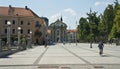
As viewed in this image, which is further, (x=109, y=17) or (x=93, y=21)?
(x=93, y=21)

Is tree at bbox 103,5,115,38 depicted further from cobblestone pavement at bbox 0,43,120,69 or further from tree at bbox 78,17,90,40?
cobblestone pavement at bbox 0,43,120,69

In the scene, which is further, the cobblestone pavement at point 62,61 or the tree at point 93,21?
the tree at point 93,21

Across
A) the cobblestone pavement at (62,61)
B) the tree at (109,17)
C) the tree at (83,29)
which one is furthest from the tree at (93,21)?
the cobblestone pavement at (62,61)

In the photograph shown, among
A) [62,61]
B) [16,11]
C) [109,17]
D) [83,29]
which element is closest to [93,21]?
[83,29]

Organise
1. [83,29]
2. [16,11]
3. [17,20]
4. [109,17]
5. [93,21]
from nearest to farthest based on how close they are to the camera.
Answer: [17,20]
[16,11]
[109,17]
[93,21]
[83,29]

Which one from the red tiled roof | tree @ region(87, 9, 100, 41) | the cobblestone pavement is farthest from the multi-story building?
the cobblestone pavement

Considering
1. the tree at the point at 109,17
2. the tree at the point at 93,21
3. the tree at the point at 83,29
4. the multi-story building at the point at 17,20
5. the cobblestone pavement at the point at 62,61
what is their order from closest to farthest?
1. the cobblestone pavement at the point at 62,61
2. the multi-story building at the point at 17,20
3. the tree at the point at 109,17
4. the tree at the point at 93,21
5. the tree at the point at 83,29

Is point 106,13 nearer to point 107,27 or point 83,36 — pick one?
point 107,27

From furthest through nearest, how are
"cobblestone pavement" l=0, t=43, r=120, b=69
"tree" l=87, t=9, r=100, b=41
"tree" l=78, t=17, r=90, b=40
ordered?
1. "tree" l=78, t=17, r=90, b=40
2. "tree" l=87, t=9, r=100, b=41
3. "cobblestone pavement" l=0, t=43, r=120, b=69

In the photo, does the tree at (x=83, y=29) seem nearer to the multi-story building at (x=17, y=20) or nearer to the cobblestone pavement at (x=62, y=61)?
the multi-story building at (x=17, y=20)

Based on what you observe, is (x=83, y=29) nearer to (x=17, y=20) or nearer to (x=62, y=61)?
(x=17, y=20)

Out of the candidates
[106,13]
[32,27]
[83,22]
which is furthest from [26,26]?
[83,22]

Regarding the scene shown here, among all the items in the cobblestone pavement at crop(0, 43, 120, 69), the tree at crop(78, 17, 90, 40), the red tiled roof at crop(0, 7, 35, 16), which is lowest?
the cobblestone pavement at crop(0, 43, 120, 69)

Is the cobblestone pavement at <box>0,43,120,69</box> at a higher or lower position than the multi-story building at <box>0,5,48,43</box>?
lower
